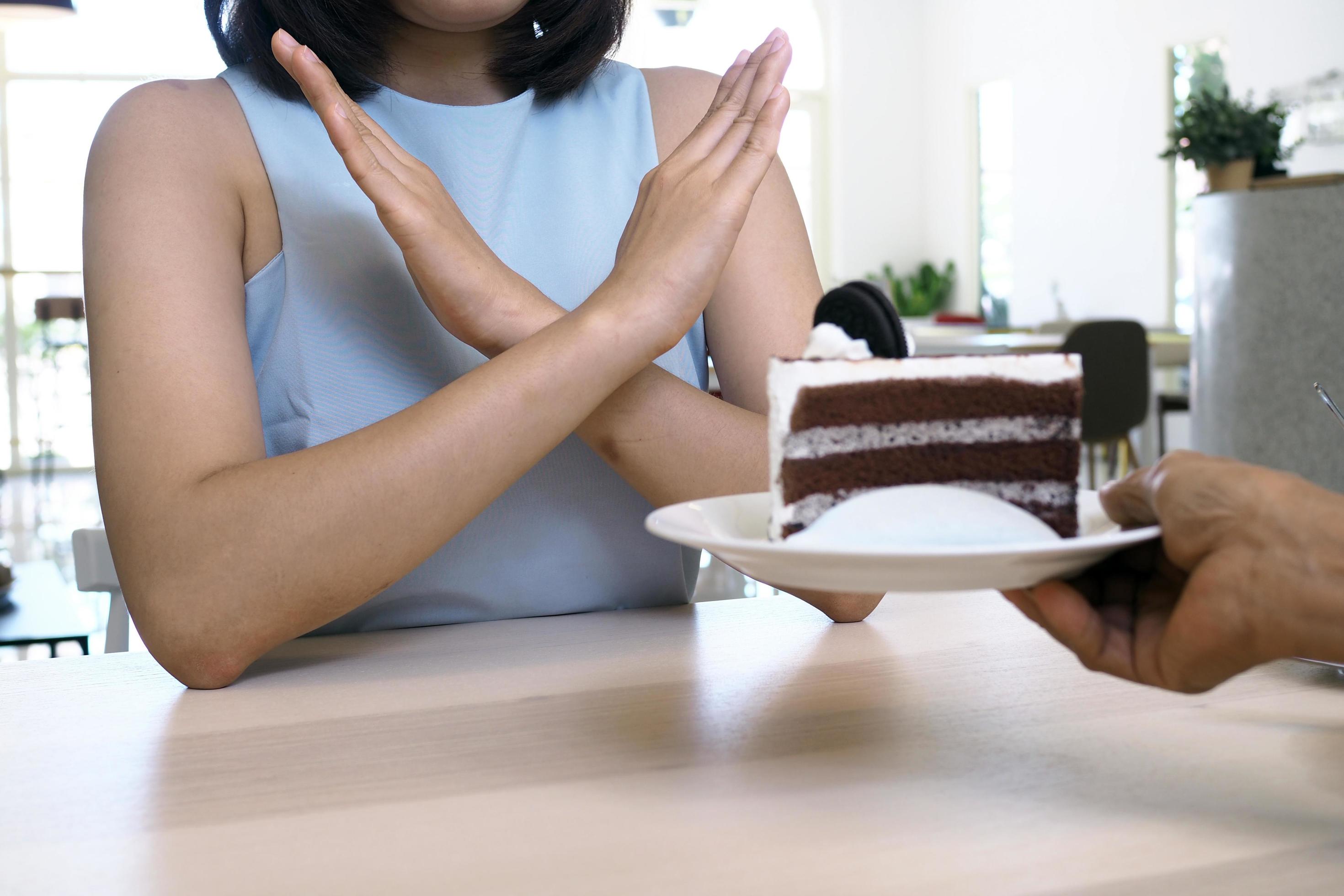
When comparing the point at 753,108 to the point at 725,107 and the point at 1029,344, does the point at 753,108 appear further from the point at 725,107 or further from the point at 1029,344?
the point at 1029,344

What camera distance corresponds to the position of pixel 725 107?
0.88 meters

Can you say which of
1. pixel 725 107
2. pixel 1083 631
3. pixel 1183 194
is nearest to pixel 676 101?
pixel 725 107

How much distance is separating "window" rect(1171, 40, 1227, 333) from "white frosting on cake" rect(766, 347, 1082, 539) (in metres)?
6.98

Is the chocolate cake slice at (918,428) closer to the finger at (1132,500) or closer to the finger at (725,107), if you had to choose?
the finger at (1132,500)

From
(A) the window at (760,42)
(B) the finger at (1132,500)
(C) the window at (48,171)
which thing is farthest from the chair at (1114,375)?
(C) the window at (48,171)

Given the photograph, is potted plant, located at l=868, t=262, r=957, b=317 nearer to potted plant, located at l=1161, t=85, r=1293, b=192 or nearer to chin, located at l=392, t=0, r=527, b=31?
potted plant, located at l=1161, t=85, r=1293, b=192

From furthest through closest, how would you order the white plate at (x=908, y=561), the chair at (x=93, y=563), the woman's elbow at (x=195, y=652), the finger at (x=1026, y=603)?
the chair at (x=93, y=563) < the woman's elbow at (x=195, y=652) < the finger at (x=1026, y=603) < the white plate at (x=908, y=561)

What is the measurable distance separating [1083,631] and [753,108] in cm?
48

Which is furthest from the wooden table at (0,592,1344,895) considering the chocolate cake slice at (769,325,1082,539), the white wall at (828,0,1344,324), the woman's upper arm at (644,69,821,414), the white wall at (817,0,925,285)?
the white wall at (817,0,925,285)

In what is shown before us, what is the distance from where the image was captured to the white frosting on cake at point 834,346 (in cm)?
61

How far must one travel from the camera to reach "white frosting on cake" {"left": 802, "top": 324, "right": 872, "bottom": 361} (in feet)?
1.99

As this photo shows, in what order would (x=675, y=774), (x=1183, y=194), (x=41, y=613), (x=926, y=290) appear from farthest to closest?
(x=926, y=290)
(x=1183, y=194)
(x=41, y=613)
(x=675, y=774)

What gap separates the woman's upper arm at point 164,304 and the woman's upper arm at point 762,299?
414mm

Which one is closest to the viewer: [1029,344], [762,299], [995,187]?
[762,299]
